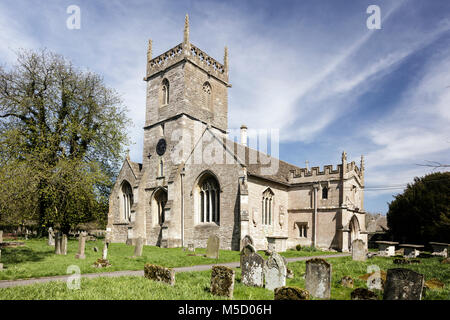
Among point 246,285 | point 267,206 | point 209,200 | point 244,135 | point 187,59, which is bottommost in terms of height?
point 246,285

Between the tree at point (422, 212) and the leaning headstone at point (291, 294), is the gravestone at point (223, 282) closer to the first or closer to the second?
the leaning headstone at point (291, 294)

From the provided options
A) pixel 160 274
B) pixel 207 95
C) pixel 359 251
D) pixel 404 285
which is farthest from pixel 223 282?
pixel 207 95

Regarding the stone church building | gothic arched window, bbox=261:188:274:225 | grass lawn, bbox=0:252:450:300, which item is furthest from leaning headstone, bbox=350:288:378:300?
gothic arched window, bbox=261:188:274:225

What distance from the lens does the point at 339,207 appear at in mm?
23781

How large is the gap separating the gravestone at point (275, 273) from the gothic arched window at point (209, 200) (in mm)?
13788

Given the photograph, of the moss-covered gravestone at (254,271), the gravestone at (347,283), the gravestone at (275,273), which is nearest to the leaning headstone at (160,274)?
the moss-covered gravestone at (254,271)

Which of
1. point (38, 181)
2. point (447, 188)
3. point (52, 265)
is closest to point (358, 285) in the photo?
point (52, 265)

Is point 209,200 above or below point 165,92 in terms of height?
below

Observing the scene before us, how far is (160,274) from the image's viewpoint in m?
8.24

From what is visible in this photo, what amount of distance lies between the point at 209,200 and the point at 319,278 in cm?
1543

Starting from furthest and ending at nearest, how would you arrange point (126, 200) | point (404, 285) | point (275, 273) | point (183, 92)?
point (126, 200) < point (183, 92) < point (275, 273) < point (404, 285)

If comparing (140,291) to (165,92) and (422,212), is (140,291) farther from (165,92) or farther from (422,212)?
(422,212)

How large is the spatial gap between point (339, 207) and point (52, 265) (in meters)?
19.7
